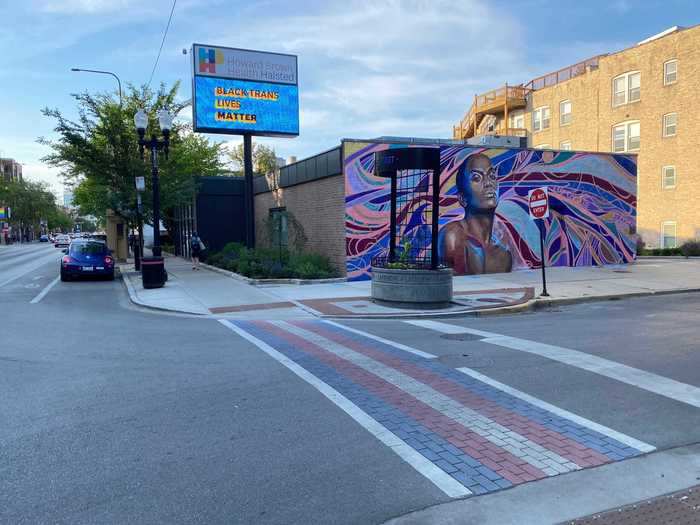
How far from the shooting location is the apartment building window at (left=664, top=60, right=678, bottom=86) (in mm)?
29934

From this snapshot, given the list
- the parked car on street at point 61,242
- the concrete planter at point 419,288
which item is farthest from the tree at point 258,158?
the concrete planter at point 419,288

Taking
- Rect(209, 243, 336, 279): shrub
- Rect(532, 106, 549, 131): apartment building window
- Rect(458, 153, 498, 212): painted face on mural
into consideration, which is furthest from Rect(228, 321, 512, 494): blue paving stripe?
Rect(532, 106, 549, 131): apartment building window

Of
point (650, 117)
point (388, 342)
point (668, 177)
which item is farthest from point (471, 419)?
point (650, 117)

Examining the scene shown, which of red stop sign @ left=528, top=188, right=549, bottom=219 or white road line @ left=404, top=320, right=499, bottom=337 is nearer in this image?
white road line @ left=404, top=320, right=499, bottom=337

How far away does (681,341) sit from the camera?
27.4 ft

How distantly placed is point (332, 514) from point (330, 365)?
3.66 m

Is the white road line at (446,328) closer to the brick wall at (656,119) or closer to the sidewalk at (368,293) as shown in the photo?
the sidewalk at (368,293)

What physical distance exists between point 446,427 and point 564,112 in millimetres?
37119

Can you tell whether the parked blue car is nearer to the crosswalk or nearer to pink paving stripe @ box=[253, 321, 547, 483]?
the crosswalk

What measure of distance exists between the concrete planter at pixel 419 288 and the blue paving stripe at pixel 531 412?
4059mm

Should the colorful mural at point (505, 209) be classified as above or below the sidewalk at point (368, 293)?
above

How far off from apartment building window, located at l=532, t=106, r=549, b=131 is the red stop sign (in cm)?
2781

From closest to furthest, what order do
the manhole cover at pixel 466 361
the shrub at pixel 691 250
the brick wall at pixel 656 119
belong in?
the manhole cover at pixel 466 361 → the shrub at pixel 691 250 → the brick wall at pixel 656 119

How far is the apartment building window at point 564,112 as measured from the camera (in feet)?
122
